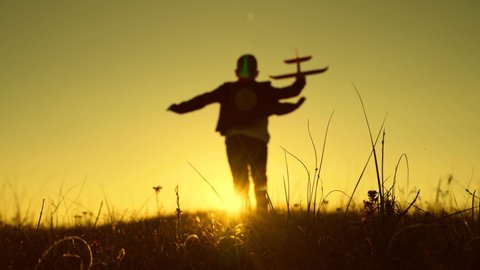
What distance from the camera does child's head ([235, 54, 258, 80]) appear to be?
21.7 ft

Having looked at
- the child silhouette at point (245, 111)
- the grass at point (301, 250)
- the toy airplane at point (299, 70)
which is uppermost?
the toy airplane at point (299, 70)

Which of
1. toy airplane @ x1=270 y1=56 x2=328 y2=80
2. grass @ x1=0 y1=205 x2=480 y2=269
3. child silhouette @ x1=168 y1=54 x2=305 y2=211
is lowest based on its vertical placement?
grass @ x1=0 y1=205 x2=480 y2=269

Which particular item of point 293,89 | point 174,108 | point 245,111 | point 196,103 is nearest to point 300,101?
point 293,89

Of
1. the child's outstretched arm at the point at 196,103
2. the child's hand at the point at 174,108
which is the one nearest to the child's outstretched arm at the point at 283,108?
the child's outstretched arm at the point at 196,103

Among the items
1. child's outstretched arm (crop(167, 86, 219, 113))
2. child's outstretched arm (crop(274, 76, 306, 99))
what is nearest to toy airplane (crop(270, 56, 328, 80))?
child's outstretched arm (crop(274, 76, 306, 99))

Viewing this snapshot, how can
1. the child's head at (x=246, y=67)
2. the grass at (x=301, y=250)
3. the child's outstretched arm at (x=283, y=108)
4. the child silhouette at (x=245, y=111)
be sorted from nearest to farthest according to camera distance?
the grass at (x=301, y=250) → the child silhouette at (x=245, y=111) → the child's head at (x=246, y=67) → the child's outstretched arm at (x=283, y=108)

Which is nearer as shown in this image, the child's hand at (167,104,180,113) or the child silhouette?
the child silhouette

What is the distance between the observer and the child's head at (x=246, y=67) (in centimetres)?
662

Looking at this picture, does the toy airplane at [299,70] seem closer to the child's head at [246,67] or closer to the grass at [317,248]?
the child's head at [246,67]

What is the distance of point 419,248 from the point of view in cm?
230

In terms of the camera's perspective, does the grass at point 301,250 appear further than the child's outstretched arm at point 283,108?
No

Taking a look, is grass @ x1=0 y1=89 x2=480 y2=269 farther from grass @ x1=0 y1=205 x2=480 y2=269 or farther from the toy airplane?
the toy airplane

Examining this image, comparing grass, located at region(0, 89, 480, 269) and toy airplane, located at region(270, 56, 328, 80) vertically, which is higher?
toy airplane, located at region(270, 56, 328, 80)

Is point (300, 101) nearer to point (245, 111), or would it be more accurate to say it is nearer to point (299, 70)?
point (299, 70)
